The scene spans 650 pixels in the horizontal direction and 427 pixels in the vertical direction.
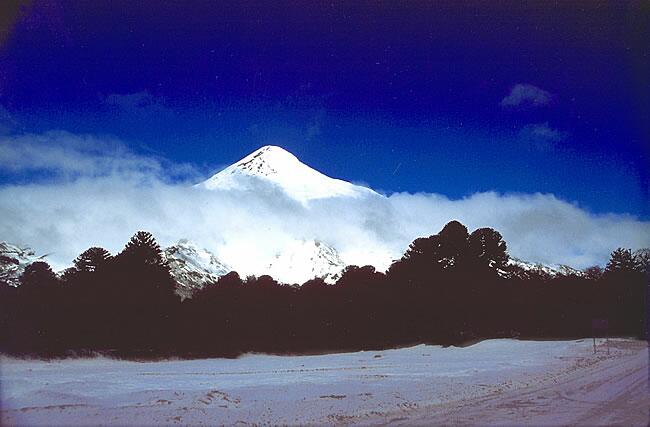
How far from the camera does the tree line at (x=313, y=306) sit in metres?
49.8

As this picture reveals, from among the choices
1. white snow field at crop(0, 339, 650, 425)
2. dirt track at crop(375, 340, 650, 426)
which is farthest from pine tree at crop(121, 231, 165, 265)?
dirt track at crop(375, 340, 650, 426)

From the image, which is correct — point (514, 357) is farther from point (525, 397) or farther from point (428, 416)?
point (428, 416)

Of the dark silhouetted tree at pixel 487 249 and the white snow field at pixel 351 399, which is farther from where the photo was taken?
the dark silhouetted tree at pixel 487 249

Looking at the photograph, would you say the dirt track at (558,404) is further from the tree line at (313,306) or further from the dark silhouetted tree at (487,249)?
the dark silhouetted tree at (487,249)

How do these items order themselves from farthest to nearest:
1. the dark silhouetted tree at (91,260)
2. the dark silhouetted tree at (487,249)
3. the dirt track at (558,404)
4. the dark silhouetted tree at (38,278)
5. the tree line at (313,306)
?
the dark silhouetted tree at (487,249)
the dark silhouetted tree at (91,260)
the dark silhouetted tree at (38,278)
the tree line at (313,306)
the dirt track at (558,404)

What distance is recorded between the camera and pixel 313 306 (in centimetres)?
6444

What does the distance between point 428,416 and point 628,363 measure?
2065cm

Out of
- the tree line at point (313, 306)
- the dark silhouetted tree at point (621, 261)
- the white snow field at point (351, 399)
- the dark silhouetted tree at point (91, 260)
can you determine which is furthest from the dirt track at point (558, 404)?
the dark silhouetted tree at point (621, 261)

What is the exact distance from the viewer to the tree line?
4984 cm

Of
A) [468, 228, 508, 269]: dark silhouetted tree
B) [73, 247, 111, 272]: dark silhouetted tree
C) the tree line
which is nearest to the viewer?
the tree line

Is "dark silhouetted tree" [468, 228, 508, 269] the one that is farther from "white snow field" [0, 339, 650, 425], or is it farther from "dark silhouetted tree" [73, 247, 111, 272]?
"dark silhouetted tree" [73, 247, 111, 272]

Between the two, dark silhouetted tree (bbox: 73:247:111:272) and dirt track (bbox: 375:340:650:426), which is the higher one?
dark silhouetted tree (bbox: 73:247:111:272)

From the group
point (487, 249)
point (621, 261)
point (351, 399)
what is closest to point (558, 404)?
point (351, 399)

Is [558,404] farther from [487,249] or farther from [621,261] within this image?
[621,261]
